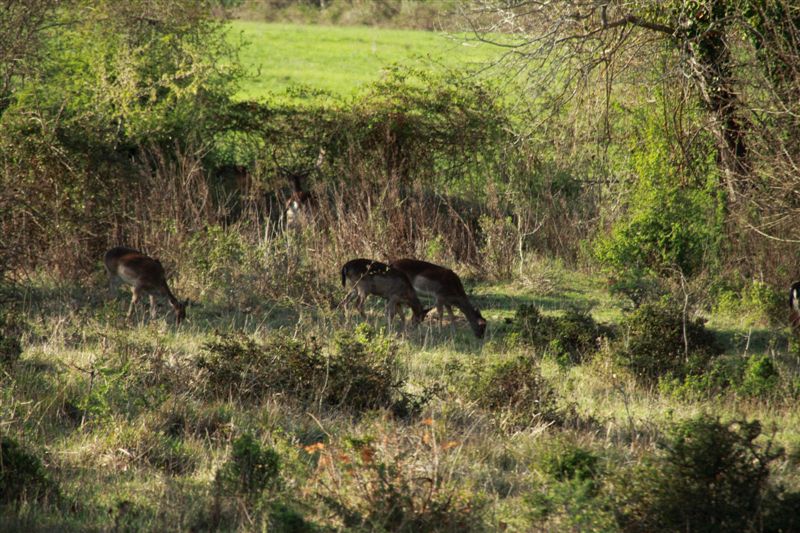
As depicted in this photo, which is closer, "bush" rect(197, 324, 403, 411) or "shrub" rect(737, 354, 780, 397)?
"bush" rect(197, 324, 403, 411)

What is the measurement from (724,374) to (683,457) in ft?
11.7

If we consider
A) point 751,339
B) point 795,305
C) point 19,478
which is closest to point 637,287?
point 751,339

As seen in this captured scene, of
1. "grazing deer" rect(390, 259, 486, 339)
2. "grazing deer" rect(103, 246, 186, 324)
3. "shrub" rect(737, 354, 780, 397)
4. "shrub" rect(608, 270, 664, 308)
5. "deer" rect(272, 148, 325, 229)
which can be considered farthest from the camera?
"deer" rect(272, 148, 325, 229)

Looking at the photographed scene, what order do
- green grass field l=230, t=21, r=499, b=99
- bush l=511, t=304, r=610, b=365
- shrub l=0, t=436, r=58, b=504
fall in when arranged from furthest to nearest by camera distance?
1. green grass field l=230, t=21, r=499, b=99
2. bush l=511, t=304, r=610, b=365
3. shrub l=0, t=436, r=58, b=504

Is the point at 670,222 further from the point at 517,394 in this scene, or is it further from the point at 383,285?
the point at 517,394

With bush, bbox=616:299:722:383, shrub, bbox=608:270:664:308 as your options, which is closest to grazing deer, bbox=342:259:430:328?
shrub, bbox=608:270:664:308

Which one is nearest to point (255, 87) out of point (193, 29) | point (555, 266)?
point (193, 29)

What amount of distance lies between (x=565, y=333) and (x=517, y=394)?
255 centimetres

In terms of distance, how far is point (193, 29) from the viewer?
60.2 ft

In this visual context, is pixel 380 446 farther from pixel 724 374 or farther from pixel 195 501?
pixel 724 374

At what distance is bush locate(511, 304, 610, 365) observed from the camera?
10.8m

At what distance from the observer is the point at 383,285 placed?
40.2ft

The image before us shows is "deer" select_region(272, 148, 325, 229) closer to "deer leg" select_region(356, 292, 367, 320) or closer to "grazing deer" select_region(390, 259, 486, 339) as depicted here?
"deer leg" select_region(356, 292, 367, 320)

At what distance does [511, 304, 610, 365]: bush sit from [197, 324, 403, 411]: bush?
2431 millimetres
